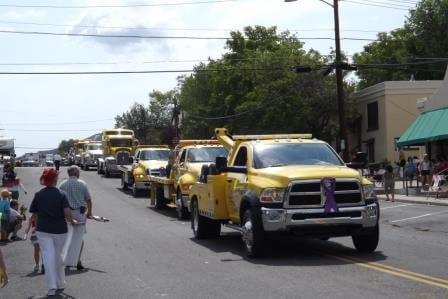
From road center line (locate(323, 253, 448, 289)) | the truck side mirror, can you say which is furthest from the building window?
road center line (locate(323, 253, 448, 289))

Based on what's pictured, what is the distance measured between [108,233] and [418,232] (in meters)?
7.62

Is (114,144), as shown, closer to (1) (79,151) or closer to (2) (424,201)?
(1) (79,151)

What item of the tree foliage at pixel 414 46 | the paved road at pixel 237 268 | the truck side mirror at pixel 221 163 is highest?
the tree foliage at pixel 414 46

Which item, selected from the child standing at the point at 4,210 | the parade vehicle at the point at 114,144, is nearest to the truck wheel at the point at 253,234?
the child standing at the point at 4,210

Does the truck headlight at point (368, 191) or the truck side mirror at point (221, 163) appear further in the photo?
the truck side mirror at point (221, 163)

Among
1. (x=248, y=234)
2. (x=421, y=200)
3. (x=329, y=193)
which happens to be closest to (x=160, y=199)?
(x=421, y=200)

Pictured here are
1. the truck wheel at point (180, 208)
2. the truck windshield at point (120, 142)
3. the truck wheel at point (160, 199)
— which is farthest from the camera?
the truck windshield at point (120, 142)

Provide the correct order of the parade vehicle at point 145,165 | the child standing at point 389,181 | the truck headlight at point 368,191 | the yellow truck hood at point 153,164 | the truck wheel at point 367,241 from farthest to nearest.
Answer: the parade vehicle at point 145,165 < the yellow truck hood at point 153,164 < the child standing at point 389,181 < the truck wheel at point 367,241 < the truck headlight at point 368,191

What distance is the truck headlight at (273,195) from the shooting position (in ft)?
38.3

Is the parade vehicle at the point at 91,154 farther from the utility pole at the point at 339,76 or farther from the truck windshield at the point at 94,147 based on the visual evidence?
the utility pole at the point at 339,76

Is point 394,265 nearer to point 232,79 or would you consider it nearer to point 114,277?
point 114,277

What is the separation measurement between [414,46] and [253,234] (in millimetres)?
59182

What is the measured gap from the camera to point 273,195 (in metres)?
11.7

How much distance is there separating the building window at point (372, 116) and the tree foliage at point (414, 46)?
12.8 m
